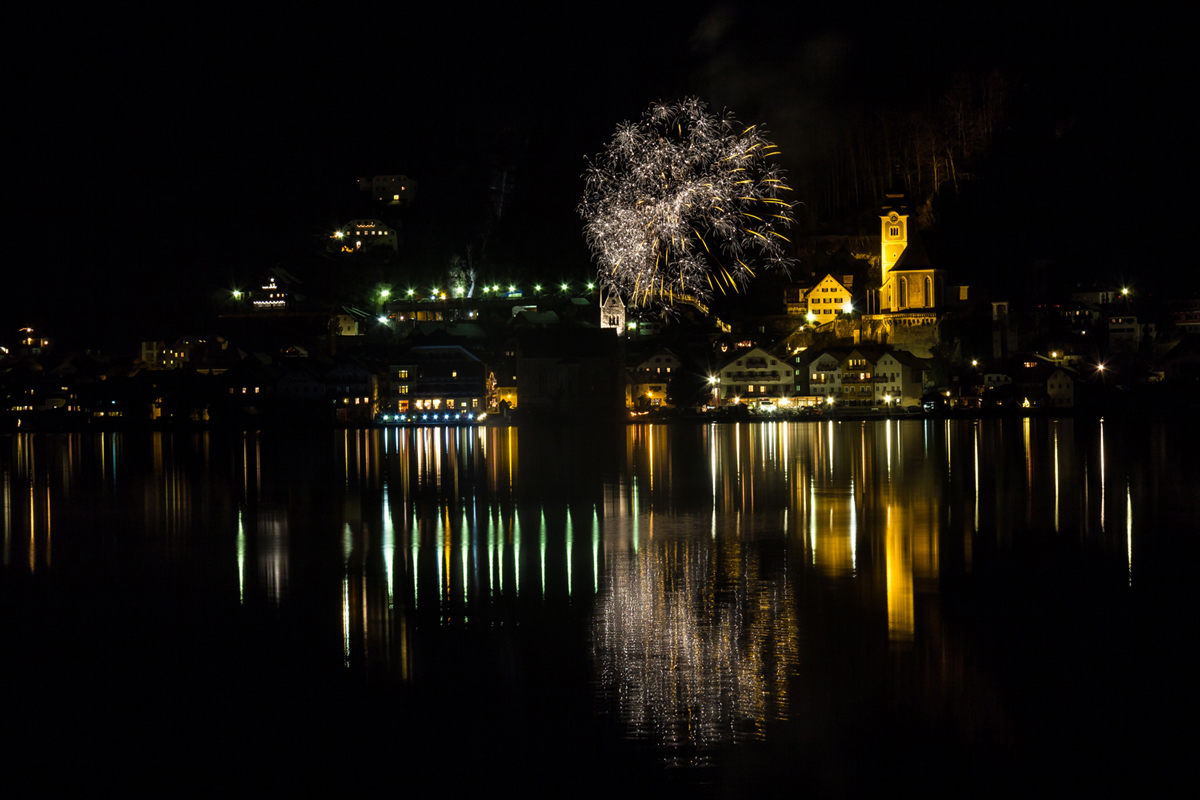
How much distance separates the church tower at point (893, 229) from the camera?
46.1 m

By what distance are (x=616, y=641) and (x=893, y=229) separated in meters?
43.7

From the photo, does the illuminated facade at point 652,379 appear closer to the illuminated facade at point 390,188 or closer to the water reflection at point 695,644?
the illuminated facade at point 390,188

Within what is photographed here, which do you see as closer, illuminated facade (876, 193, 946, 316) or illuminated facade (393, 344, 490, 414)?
illuminated facade (393, 344, 490, 414)

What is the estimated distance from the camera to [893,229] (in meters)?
46.6


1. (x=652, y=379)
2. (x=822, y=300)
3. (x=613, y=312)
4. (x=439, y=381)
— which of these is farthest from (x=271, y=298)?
(x=822, y=300)

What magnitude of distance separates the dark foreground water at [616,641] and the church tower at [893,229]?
3317 cm

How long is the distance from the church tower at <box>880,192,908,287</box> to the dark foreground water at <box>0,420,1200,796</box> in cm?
3317

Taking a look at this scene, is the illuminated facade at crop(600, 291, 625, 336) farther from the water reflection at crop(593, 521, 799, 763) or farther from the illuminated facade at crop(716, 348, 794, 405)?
the water reflection at crop(593, 521, 799, 763)

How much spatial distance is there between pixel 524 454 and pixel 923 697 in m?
19.0

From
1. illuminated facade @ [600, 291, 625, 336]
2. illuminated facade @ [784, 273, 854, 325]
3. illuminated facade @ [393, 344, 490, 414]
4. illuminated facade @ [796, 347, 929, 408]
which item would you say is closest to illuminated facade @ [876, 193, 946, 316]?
illuminated facade @ [784, 273, 854, 325]

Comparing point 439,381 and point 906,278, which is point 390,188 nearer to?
point 439,381

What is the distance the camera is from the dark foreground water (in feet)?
15.1

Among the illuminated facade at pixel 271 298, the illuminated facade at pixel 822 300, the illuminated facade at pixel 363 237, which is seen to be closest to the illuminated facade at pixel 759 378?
the illuminated facade at pixel 822 300

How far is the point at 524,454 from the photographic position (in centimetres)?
2386
